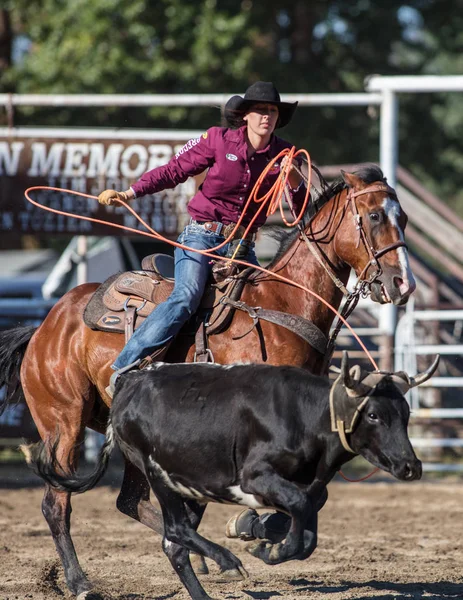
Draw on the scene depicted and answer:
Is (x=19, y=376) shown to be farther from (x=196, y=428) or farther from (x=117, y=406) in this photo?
(x=196, y=428)

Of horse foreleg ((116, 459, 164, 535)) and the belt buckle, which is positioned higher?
the belt buckle

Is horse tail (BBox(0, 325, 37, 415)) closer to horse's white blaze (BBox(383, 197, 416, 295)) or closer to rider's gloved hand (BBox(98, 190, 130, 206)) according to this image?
rider's gloved hand (BBox(98, 190, 130, 206))

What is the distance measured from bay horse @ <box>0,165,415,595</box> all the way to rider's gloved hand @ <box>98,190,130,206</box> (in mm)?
768

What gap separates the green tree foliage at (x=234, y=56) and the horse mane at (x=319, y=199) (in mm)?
11138

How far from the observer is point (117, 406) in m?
4.78

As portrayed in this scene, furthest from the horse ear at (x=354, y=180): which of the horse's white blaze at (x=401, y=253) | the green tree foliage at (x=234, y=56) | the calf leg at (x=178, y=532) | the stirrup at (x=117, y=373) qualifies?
the green tree foliage at (x=234, y=56)

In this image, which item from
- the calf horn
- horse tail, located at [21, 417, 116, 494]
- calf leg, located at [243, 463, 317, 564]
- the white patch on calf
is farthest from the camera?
horse tail, located at [21, 417, 116, 494]

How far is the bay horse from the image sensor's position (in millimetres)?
4965

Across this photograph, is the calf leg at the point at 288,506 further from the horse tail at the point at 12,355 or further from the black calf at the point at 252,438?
the horse tail at the point at 12,355

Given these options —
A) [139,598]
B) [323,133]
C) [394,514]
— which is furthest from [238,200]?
[323,133]

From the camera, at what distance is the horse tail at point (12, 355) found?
5.93m

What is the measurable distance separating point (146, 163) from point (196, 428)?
5340 mm

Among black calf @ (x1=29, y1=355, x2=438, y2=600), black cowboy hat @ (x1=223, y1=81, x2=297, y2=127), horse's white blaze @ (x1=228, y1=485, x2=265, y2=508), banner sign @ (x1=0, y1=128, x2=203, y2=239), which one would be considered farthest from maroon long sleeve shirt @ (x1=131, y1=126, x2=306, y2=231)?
banner sign @ (x1=0, y1=128, x2=203, y2=239)

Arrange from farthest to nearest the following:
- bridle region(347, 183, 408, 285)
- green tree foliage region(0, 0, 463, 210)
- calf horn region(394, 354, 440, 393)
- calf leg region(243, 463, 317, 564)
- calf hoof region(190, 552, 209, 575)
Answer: green tree foliage region(0, 0, 463, 210) → calf hoof region(190, 552, 209, 575) → bridle region(347, 183, 408, 285) → calf horn region(394, 354, 440, 393) → calf leg region(243, 463, 317, 564)
